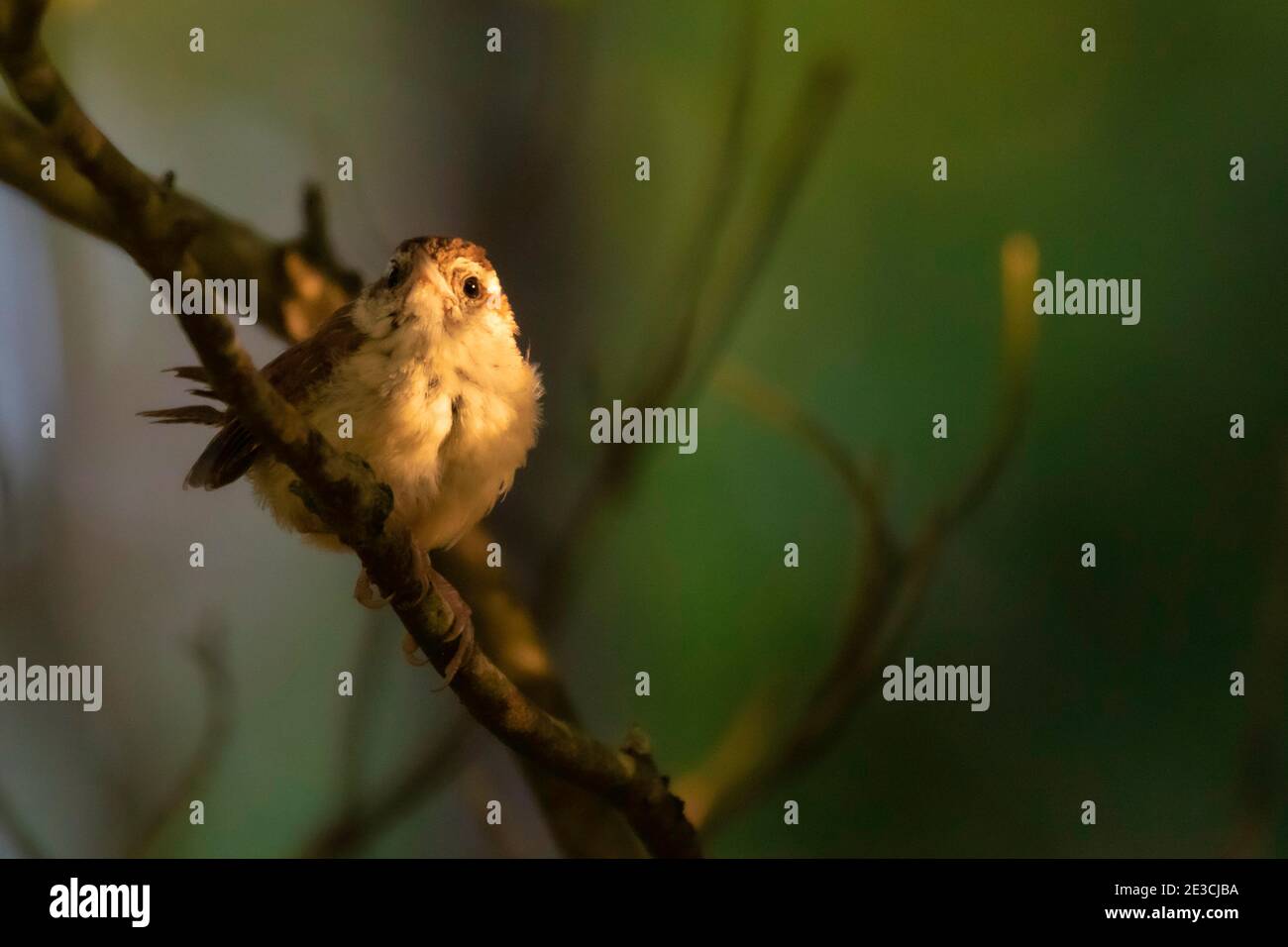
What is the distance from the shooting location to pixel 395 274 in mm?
2162

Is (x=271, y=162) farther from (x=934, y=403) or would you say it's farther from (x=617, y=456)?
(x=934, y=403)

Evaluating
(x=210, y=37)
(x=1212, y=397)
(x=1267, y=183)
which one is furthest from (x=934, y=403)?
(x=210, y=37)

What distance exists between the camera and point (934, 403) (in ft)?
8.79

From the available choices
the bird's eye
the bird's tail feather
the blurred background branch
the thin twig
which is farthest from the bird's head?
the thin twig

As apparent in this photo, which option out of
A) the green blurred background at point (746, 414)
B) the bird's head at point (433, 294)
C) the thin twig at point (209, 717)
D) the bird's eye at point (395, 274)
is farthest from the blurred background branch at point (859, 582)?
the thin twig at point (209, 717)

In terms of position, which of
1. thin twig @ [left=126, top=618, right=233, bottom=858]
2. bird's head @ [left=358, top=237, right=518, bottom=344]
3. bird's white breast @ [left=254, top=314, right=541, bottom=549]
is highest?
bird's head @ [left=358, top=237, right=518, bottom=344]

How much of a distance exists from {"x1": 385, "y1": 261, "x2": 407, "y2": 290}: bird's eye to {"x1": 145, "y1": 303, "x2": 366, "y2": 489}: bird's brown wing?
0.30 ft

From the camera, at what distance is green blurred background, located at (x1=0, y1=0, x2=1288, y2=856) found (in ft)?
8.58

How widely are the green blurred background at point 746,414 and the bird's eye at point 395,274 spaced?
0.54m

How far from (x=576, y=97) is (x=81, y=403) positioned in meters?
1.27

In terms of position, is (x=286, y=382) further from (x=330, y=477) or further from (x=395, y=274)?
(x=330, y=477)

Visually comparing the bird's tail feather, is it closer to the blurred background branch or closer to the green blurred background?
the green blurred background

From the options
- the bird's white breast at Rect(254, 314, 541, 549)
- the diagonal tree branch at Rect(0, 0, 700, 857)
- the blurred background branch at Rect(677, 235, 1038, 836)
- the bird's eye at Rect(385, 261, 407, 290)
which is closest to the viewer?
the diagonal tree branch at Rect(0, 0, 700, 857)

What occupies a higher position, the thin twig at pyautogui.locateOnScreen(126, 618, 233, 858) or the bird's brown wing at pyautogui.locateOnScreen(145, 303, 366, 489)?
the bird's brown wing at pyautogui.locateOnScreen(145, 303, 366, 489)
